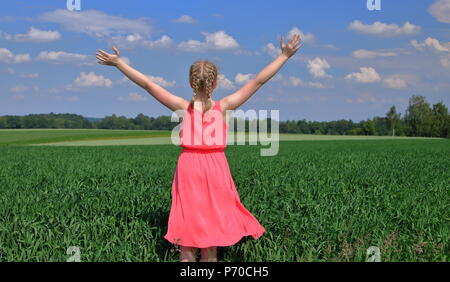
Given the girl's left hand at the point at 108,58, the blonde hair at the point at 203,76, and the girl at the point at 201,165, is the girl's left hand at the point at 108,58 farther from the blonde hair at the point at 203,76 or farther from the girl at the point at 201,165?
the blonde hair at the point at 203,76

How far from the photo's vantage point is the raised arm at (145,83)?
392cm

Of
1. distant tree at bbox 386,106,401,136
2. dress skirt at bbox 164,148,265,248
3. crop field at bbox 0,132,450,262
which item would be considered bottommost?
crop field at bbox 0,132,450,262

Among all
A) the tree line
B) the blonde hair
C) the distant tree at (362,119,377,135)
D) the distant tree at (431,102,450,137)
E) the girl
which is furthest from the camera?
the distant tree at (362,119,377,135)

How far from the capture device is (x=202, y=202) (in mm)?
3904

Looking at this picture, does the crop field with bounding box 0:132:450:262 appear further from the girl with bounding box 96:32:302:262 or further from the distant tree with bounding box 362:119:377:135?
the distant tree with bounding box 362:119:377:135

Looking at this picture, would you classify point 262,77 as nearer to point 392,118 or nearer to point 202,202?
point 202,202

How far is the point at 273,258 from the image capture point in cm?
411

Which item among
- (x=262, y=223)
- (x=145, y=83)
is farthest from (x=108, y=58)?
(x=262, y=223)

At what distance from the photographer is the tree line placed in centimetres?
6925

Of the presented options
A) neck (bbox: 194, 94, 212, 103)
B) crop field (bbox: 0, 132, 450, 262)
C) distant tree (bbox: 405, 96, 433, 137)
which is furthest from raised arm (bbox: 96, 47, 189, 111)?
distant tree (bbox: 405, 96, 433, 137)

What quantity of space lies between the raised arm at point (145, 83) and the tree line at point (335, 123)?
171ft

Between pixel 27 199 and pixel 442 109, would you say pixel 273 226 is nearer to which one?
pixel 27 199

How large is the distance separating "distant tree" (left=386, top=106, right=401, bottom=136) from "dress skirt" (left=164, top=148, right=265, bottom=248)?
326ft

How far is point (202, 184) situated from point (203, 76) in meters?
0.95
